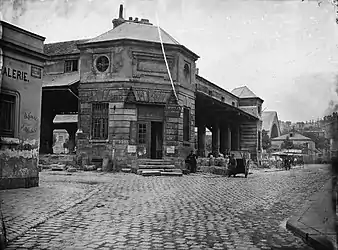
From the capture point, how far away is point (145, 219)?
686cm

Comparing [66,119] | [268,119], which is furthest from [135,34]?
[268,119]

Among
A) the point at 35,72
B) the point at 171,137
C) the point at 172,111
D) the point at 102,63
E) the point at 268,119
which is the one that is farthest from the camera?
the point at 268,119

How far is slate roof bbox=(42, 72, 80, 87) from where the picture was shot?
22125 millimetres

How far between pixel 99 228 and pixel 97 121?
15614mm

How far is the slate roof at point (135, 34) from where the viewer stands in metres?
21.4

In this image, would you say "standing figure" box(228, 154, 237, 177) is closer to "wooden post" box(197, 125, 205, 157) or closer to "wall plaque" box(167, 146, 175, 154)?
"wall plaque" box(167, 146, 175, 154)

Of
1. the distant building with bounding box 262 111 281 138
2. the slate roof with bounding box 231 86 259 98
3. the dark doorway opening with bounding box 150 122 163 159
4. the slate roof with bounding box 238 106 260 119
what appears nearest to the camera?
the dark doorway opening with bounding box 150 122 163 159

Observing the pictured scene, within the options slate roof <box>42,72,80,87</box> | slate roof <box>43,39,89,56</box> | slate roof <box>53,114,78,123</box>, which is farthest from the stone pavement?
slate roof <box>53,114,78,123</box>

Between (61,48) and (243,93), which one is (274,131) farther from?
(61,48)

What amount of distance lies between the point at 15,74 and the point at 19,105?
2.54ft

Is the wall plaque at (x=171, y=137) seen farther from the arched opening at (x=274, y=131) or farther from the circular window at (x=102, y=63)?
the arched opening at (x=274, y=131)

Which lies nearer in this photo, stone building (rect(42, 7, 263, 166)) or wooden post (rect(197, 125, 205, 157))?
stone building (rect(42, 7, 263, 166))

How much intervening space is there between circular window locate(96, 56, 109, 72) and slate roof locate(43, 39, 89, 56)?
121 inches

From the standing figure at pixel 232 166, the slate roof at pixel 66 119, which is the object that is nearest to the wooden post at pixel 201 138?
the slate roof at pixel 66 119
